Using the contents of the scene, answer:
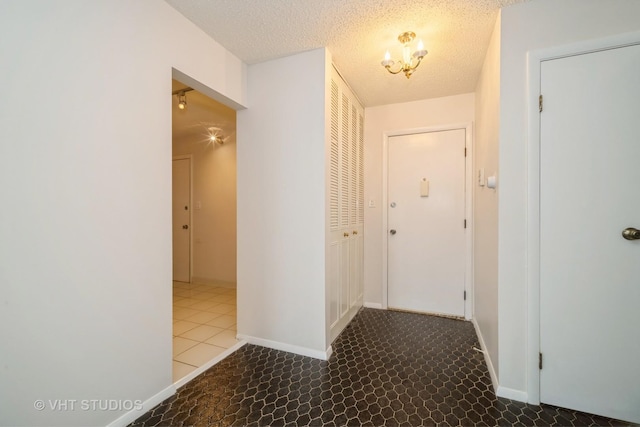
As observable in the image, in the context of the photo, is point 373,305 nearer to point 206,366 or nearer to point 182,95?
point 206,366

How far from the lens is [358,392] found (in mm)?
1767

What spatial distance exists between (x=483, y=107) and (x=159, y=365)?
3.14 metres

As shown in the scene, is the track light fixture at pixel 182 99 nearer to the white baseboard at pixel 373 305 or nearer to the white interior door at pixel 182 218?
the white interior door at pixel 182 218

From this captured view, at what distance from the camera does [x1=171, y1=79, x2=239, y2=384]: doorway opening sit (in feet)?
12.0

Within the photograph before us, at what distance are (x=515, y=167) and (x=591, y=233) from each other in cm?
54

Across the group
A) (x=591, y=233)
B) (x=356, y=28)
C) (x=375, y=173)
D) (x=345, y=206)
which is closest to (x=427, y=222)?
(x=375, y=173)

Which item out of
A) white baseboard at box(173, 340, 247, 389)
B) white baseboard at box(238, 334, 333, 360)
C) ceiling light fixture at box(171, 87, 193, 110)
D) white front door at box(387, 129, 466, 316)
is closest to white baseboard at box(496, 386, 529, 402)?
white baseboard at box(238, 334, 333, 360)

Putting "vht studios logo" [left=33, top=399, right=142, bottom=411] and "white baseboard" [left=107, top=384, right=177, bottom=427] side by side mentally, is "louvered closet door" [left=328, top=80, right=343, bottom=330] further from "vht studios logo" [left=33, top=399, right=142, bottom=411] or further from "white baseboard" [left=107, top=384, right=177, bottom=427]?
"vht studios logo" [left=33, top=399, right=142, bottom=411]

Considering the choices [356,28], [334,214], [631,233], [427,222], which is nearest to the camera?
[631,233]

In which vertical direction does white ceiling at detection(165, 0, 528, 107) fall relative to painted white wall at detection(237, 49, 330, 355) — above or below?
above

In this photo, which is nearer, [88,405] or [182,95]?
[88,405]

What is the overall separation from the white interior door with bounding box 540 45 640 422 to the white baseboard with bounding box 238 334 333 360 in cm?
141

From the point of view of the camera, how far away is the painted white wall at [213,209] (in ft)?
14.3

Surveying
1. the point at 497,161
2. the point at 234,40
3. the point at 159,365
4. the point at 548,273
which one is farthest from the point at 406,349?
the point at 234,40
